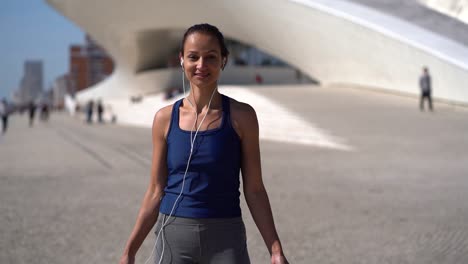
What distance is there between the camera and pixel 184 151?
133 cm

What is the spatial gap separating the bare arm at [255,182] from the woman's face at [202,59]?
13 cm

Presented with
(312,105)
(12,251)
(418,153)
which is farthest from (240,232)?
(312,105)

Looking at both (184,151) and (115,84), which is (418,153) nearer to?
(184,151)

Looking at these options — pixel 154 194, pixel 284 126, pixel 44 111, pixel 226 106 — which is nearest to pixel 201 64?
pixel 226 106

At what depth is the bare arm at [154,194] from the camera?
141 cm

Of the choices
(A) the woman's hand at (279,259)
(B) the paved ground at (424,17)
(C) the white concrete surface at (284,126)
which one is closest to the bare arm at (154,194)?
(A) the woman's hand at (279,259)

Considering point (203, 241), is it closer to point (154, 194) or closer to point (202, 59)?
point (154, 194)

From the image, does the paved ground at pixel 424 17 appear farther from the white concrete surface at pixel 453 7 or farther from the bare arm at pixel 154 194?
the bare arm at pixel 154 194

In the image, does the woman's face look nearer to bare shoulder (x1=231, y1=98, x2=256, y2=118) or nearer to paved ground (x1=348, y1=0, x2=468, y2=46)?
bare shoulder (x1=231, y1=98, x2=256, y2=118)

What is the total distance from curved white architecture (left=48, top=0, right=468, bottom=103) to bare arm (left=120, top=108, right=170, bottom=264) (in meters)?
12.0

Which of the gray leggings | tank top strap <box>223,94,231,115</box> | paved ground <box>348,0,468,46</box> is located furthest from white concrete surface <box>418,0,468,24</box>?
the gray leggings

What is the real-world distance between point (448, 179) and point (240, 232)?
4.73 m

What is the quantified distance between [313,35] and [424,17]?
4243 mm

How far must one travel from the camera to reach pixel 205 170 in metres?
1.33
